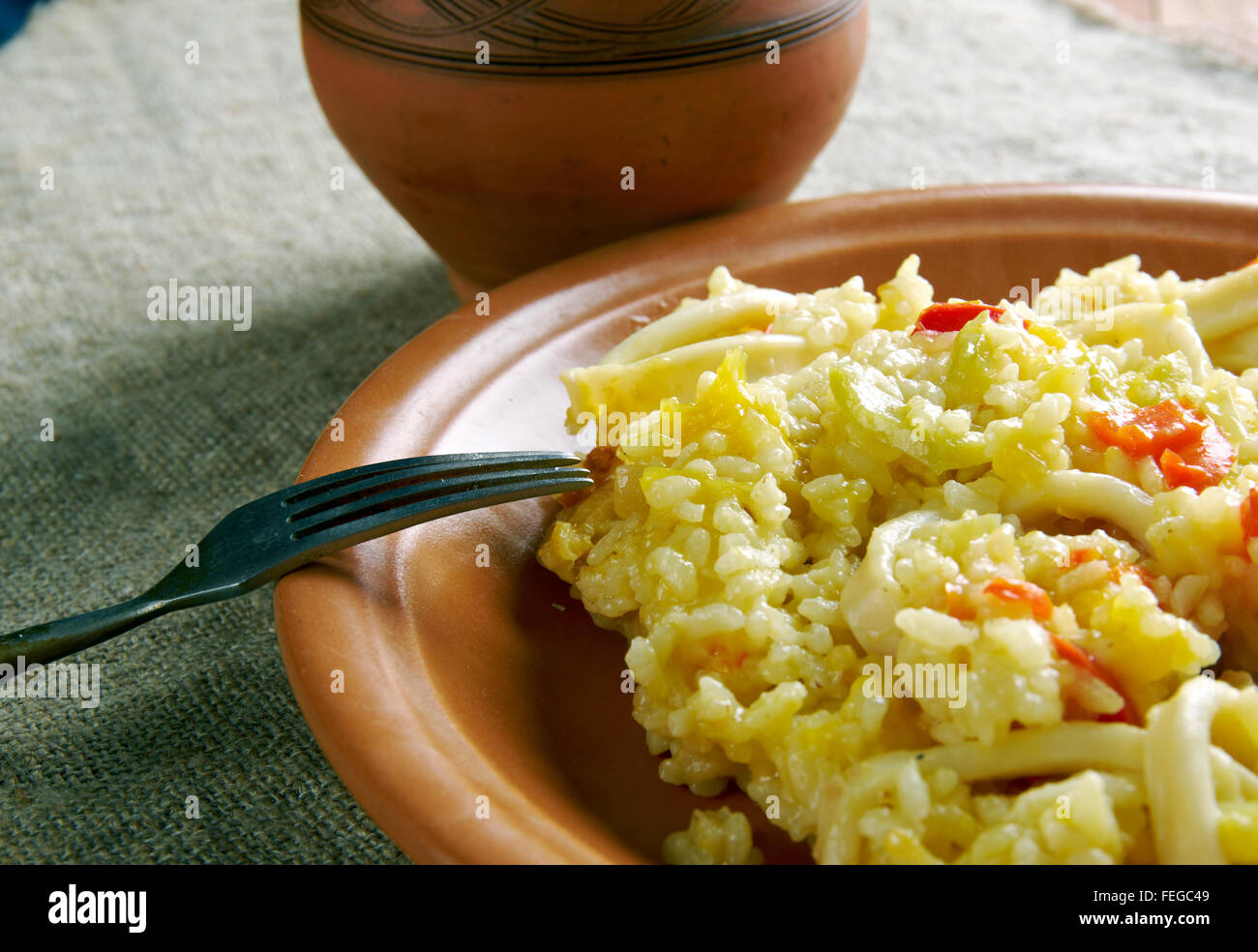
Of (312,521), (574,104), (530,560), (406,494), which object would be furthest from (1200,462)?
(574,104)

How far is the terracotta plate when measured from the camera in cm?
139

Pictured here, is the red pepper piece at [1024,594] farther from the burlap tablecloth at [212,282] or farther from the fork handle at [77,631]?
the fork handle at [77,631]

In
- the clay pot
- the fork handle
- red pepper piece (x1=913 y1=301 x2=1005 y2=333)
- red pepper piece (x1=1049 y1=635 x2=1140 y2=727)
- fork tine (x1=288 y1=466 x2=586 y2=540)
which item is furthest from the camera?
the clay pot

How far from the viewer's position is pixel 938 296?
7.69 ft

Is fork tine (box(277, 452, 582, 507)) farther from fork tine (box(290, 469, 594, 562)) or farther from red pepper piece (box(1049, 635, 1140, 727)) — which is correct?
red pepper piece (box(1049, 635, 1140, 727))

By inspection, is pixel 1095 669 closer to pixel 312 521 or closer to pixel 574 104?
pixel 312 521

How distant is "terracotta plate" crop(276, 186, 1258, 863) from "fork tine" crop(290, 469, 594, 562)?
4 cm

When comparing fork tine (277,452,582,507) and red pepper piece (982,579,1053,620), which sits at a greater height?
red pepper piece (982,579,1053,620)

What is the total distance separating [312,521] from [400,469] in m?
0.15

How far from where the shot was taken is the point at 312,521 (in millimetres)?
1648

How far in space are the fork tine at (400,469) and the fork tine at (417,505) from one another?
0.07 ft

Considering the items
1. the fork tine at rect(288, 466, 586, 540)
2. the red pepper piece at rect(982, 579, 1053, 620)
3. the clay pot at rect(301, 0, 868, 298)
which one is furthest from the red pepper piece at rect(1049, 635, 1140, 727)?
the clay pot at rect(301, 0, 868, 298)

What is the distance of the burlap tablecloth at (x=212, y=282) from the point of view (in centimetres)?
175

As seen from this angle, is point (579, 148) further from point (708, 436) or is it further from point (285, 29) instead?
point (285, 29)
